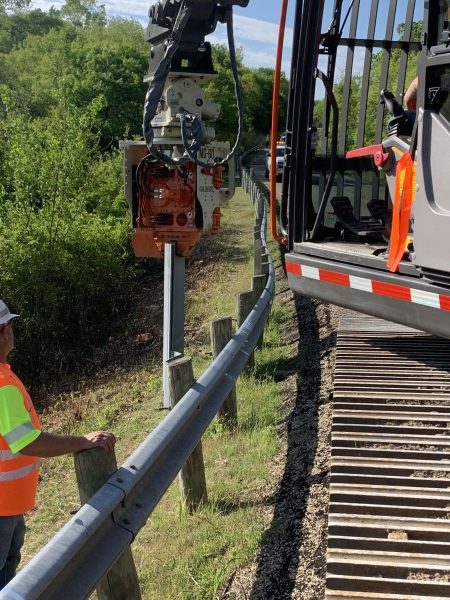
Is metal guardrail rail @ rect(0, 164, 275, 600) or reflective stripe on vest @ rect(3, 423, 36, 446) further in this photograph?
reflective stripe on vest @ rect(3, 423, 36, 446)

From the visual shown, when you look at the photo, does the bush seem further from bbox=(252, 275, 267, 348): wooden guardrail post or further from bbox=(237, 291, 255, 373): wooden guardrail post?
bbox=(237, 291, 255, 373): wooden guardrail post

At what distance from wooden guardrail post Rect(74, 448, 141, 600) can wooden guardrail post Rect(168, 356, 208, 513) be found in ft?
4.04

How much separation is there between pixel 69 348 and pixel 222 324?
8297 millimetres

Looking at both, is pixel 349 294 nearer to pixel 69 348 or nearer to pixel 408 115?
pixel 408 115

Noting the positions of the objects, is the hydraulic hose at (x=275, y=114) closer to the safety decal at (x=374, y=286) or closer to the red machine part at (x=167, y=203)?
the safety decal at (x=374, y=286)

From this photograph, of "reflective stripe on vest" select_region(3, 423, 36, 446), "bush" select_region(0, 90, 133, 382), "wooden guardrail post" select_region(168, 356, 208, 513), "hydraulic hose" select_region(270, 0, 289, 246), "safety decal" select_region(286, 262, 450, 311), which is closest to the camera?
"reflective stripe on vest" select_region(3, 423, 36, 446)

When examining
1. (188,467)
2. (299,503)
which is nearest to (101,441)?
(188,467)

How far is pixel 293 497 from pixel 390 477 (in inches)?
23.9

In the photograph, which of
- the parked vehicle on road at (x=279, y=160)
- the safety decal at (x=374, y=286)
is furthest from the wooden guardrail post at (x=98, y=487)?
the parked vehicle on road at (x=279, y=160)

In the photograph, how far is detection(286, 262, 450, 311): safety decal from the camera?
3920 mm

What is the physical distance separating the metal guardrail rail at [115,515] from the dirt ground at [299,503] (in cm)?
67

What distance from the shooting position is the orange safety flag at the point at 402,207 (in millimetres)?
4180

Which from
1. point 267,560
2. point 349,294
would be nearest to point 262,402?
point 349,294

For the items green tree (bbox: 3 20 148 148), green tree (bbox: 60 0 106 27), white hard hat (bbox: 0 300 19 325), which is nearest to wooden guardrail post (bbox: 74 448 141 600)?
white hard hat (bbox: 0 300 19 325)
